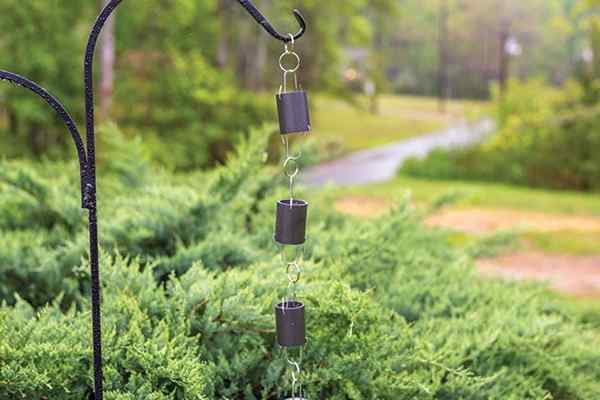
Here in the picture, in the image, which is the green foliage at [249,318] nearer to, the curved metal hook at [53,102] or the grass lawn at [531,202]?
the curved metal hook at [53,102]

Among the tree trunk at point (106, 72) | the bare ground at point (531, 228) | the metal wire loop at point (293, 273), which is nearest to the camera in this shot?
the metal wire loop at point (293, 273)

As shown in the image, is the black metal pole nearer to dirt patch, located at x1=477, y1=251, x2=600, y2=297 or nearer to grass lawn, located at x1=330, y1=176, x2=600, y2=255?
dirt patch, located at x1=477, y1=251, x2=600, y2=297

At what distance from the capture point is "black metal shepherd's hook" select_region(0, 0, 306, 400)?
2.03 m

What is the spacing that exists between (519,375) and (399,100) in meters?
37.8

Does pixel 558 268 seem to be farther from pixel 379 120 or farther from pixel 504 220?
pixel 379 120

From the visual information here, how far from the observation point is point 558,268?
8.20 metres

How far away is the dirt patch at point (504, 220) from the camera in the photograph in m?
10.6

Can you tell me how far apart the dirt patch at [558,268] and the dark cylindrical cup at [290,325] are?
549 cm

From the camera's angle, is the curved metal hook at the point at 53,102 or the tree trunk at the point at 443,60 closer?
the curved metal hook at the point at 53,102

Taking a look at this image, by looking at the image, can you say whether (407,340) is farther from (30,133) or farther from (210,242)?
(30,133)

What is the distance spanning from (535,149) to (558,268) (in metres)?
7.47

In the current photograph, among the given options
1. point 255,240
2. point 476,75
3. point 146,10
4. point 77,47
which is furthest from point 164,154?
point 476,75

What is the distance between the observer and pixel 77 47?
582 inches

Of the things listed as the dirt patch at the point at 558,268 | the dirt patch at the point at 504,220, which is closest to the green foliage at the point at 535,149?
the dirt patch at the point at 504,220
